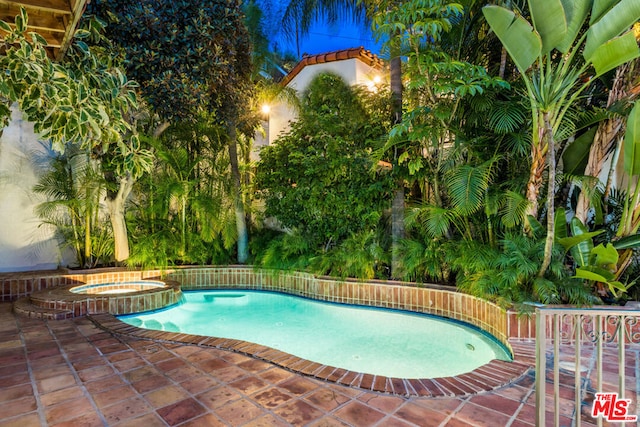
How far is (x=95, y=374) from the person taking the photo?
2906 mm

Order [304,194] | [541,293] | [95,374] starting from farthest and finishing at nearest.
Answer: [304,194] → [541,293] → [95,374]

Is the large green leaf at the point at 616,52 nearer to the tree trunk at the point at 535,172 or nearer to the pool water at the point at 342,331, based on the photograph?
the tree trunk at the point at 535,172

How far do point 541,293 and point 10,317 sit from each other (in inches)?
275

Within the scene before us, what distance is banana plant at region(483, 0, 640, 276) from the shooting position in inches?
132

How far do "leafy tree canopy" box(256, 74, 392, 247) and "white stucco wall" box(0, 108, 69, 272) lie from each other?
5.00 metres

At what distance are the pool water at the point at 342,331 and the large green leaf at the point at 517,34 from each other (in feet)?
11.2

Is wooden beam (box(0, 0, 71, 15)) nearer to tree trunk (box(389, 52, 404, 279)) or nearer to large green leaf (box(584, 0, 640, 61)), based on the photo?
tree trunk (box(389, 52, 404, 279))

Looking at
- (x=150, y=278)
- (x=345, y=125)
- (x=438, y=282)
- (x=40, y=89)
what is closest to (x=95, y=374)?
(x=40, y=89)

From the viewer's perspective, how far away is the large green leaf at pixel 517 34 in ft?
11.7

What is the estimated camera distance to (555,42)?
11.9ft

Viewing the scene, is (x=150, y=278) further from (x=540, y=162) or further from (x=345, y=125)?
(x=540, y=162)

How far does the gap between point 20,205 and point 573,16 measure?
9.74 metres

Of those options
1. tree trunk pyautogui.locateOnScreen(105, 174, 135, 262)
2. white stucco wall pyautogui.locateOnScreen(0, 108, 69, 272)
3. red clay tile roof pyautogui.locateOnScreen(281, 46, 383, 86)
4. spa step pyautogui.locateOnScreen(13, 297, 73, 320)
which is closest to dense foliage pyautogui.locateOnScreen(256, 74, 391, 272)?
red clay tile roof pyautogui.locateOnScreen(281, 46, 383, 86)

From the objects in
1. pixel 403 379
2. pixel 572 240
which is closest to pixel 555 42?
pixel 572 240
